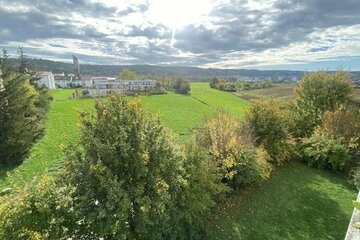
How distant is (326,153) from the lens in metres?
19.2

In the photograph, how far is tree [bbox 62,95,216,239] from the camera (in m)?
7.48

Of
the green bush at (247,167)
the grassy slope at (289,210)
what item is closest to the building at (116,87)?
the green bush at (247,167)

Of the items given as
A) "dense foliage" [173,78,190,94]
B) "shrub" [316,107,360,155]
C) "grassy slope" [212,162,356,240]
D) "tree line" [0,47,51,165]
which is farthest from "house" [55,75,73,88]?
"grassy slope" [212,162,356,240]

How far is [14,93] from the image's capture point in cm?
1788

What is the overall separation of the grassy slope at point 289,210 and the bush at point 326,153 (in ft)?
5.28

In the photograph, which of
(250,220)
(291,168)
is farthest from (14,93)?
(291,168)

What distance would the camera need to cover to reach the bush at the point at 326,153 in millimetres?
18766

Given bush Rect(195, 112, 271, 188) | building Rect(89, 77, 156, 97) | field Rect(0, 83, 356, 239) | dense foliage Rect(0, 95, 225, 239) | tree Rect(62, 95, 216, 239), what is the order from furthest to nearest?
1. bush Rect(195, 112, 271, 188)
2. field Rect(0, 83, 356, 239)
3. building Rect(89, 77, 156, 97)
4. tree Rect(62, 95, 216, 239)
5. dense foliage Rect(0, 95, 225, 239)

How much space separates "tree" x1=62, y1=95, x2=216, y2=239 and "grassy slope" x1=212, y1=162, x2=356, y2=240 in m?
3.72

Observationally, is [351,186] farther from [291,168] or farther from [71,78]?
[71,78]

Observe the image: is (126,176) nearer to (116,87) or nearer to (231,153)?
(116,87)

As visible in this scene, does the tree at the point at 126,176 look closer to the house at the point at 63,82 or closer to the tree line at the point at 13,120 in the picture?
the tree line at the point at 13,120

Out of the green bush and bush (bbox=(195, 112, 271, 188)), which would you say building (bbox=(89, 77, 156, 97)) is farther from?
the green bush

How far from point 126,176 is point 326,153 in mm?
16555
